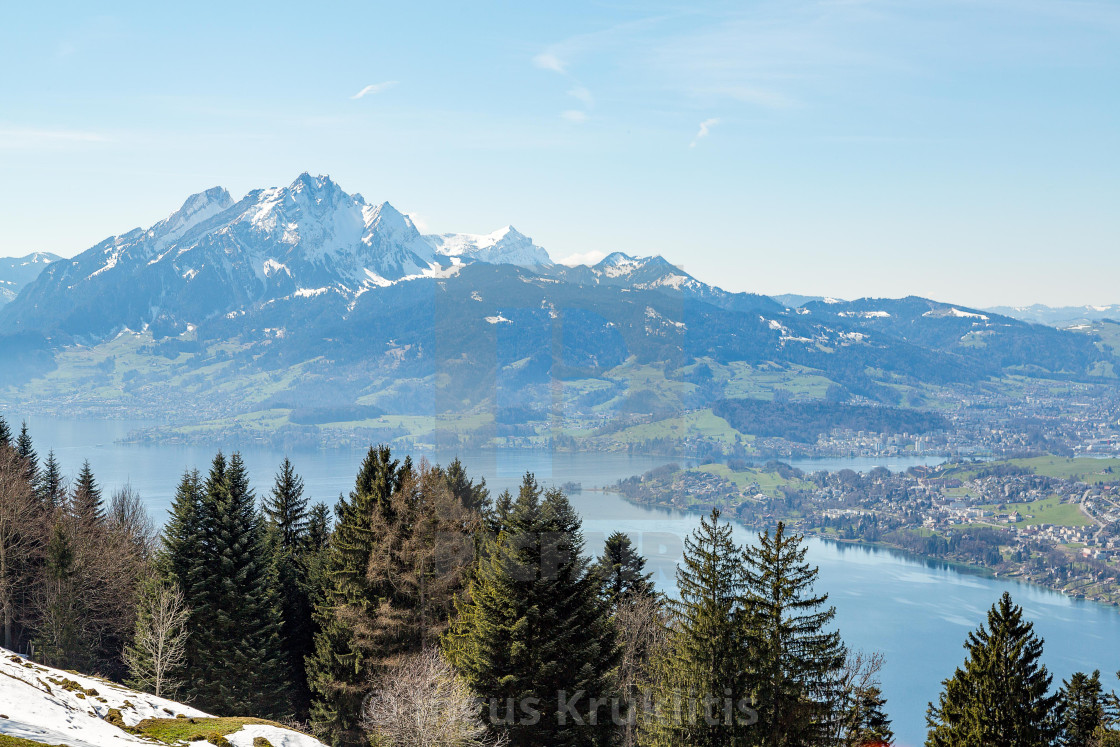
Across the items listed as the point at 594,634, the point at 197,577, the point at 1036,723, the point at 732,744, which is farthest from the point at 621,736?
the point at 197,577

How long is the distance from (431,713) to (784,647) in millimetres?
8334

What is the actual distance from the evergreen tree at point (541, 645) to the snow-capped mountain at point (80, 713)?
4794 mm

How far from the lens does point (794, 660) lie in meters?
19.8

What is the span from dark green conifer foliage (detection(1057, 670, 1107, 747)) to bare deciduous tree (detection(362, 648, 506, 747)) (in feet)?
56.5

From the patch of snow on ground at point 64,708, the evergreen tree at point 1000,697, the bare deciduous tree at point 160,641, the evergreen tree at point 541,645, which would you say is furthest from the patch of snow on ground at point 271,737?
the evergreen tree at point 1000,697

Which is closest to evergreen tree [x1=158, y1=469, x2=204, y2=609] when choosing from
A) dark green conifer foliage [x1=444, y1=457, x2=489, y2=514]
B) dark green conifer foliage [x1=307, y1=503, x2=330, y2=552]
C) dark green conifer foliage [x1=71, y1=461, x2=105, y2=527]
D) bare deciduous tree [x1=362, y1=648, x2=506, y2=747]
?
bare deciduous tree [x1=362, y1=648, x2=506, y2=747]

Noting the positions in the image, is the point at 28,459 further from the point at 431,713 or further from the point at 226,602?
the point at 431,713

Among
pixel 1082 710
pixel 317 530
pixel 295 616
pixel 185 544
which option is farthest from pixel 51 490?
pixel 1082 710

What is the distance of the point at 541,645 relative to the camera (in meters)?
22.3

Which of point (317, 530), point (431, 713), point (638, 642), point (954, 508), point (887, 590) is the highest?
point (317, 530)

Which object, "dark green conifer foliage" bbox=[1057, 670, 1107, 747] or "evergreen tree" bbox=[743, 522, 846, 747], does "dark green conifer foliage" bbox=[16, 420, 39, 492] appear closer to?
"evergreen tree" bbox=[743, 522, 846, 747]

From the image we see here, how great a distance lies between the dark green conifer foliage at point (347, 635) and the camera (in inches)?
1082

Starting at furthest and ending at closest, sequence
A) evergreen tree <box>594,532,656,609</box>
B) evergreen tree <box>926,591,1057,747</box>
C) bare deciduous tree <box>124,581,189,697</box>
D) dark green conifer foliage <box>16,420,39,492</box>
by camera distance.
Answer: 1. dark green conifer foliage <box>16,420,39,492</box>
2. evergreen tree <box>594,532,656,609</box>
3. bare deciduous tree <box>124,581,189,697</box>
4. evergreen tree <box>926,591,1057,747</box>

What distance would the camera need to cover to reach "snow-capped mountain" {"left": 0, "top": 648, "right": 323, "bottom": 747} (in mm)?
14945
